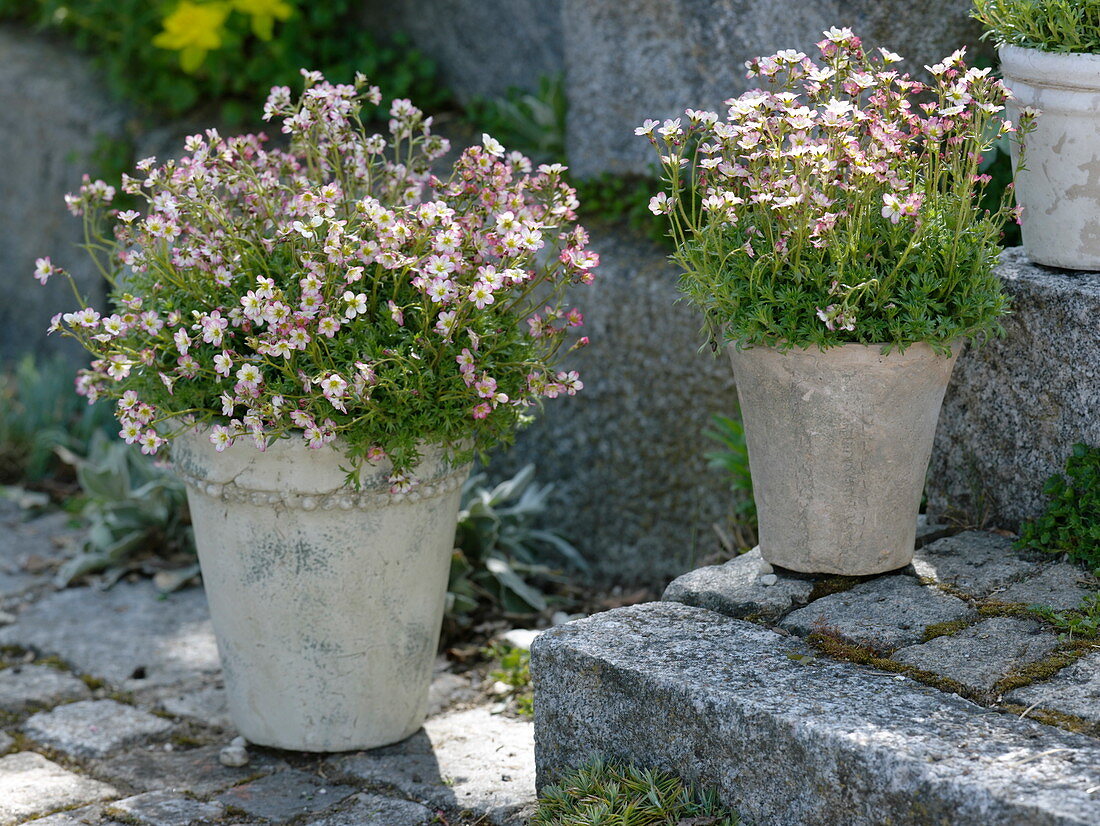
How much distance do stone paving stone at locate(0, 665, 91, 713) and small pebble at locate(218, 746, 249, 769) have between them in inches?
23.4

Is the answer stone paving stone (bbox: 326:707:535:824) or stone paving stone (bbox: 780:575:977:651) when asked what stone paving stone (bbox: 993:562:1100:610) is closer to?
stone paving stone (bbox: 780:575:977:651)

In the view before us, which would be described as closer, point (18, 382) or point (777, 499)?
point (777, 499)

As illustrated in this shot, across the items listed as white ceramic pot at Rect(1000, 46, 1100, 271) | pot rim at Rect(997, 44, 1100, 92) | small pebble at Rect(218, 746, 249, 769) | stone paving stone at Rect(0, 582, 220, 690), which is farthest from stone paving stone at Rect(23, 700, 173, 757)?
pot rim at Rect(997, 44, 1100, 92)

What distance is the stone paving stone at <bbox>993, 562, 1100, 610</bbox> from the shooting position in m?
2.46

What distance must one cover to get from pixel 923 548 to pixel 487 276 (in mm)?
1131

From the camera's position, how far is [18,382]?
532 cm

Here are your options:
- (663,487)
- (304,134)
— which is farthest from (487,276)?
(663,487)

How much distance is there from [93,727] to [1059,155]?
2.52 metres

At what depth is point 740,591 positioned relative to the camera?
2.59m

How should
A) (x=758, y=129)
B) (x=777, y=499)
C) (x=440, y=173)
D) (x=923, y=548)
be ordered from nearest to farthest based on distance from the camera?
(x=758, y=129) → (x=777, y=499) → (x=923, y=548) → (x=440, y=173)

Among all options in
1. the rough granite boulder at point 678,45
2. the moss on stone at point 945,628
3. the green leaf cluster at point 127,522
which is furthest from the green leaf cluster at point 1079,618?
the green leaf cluster at point 127,522

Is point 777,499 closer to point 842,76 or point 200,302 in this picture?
point 842,76

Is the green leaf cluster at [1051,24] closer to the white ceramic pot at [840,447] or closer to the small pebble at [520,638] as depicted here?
the white ceramic pot at [840,447]

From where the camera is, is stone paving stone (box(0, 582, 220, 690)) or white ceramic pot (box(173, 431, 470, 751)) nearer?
white ceramic pot (box(173, 431, 470, 751))
